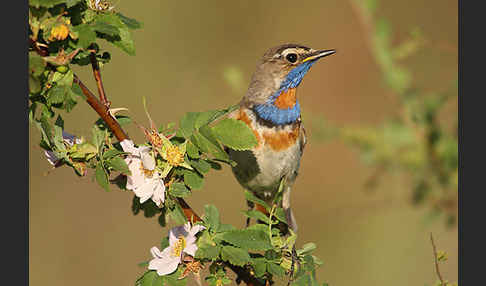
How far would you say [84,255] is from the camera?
19.3 ft

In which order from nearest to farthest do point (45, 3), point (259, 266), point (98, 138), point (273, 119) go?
point (45, 3), point (98, 138), point (259, 266), point (273, 119)

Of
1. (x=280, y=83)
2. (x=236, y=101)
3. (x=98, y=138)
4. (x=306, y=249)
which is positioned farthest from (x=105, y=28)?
(x=236, y=101)

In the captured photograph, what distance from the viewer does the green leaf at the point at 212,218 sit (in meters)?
1.96

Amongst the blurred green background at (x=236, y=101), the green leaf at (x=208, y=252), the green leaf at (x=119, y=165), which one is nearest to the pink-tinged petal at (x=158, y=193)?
the green leaf at (x=119, y=165)

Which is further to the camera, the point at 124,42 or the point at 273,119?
the point at 273,119

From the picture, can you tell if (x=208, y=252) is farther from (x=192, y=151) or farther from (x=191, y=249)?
(x=192, y=151)

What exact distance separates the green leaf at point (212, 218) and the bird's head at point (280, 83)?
138 centimetres

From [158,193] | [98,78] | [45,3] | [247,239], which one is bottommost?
[247,239]

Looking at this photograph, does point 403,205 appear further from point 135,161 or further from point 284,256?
point 135,161

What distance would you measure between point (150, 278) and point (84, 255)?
4222mm

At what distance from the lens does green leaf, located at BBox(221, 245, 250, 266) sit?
1.87m

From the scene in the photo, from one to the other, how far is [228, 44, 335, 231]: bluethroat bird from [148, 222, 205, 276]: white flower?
1.23 m

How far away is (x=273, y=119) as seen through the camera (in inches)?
130

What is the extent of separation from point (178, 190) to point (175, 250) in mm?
210
